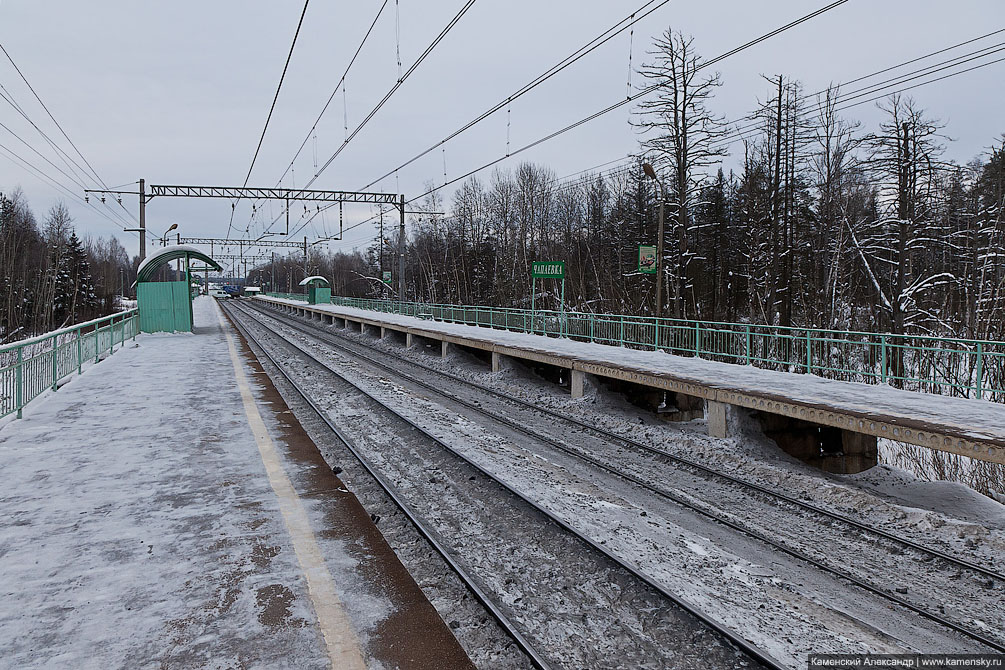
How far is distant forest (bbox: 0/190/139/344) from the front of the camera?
171 ft

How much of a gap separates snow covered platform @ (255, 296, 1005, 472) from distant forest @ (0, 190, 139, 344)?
161 ft

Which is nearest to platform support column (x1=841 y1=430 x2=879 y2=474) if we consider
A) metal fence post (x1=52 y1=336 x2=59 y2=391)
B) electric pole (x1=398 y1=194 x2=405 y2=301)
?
metal fence post (x1=52 y1=336 x2=59 y2=391)

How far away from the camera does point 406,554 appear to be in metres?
5.46

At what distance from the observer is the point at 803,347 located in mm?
14766

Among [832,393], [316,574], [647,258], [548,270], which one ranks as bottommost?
[316,574]

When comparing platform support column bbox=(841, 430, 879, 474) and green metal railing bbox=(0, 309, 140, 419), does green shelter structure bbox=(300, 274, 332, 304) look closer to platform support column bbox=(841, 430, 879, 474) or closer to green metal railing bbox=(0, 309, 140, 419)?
green metal railing bbox=(0, 309, 140, 419)

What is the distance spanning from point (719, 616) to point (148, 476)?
20.1ft

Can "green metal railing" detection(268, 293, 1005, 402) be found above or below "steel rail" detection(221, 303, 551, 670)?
above

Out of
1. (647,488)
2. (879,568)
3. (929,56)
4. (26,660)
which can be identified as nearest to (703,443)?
(647,488)

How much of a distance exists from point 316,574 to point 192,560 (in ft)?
3.45

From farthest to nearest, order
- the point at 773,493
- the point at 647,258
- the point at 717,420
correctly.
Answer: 1. the point at 647,258
2. the point at 717,420
3. the point at 773,493

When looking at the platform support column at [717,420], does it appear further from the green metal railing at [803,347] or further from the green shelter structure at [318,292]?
the green shelter structure at [318,292]

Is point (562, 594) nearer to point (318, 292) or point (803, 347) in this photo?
point (803, 347)

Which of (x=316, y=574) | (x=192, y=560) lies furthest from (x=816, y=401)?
(x=192, y=560)
